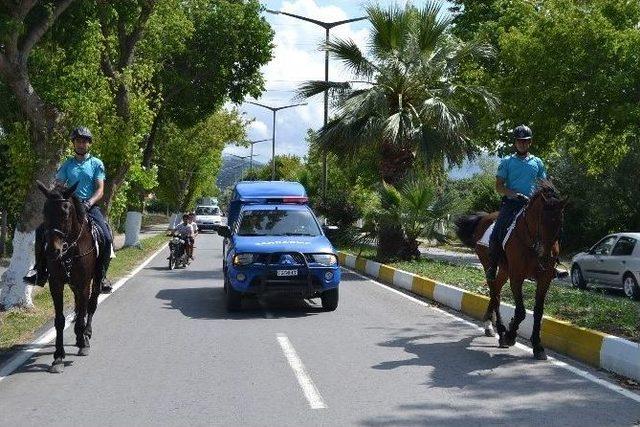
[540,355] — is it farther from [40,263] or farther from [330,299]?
[40,263]

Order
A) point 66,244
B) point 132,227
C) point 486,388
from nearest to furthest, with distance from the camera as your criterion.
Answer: point 486,388 → point 66,244 → point 132,227

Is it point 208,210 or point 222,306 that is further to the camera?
point 208,210

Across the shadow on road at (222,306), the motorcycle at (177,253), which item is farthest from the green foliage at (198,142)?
the shadow on road at (222,306)

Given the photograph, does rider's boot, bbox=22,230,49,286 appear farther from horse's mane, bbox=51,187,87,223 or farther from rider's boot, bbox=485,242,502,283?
rider's boot, bbox=485,242,502,283

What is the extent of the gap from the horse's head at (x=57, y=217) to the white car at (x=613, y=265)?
1402cm

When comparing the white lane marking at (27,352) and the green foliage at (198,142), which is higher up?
the green foliage at (198,142)

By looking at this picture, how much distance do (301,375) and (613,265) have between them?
1338 cm

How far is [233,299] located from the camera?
13602mm

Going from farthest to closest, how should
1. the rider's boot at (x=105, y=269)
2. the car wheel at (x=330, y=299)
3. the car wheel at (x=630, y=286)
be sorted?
the car wheel at (x=630, y=286)
the car wheel at (x=330, y=299)
the rider's boot at (x=105, y=269)

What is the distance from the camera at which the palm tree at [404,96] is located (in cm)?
2288

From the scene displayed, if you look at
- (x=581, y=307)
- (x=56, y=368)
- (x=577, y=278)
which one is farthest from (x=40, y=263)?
(x=577, y=278)

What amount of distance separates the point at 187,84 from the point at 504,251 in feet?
79.5

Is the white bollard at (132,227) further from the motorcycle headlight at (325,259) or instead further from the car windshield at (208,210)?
the car windshield at (208,210)

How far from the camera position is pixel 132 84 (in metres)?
23.6
